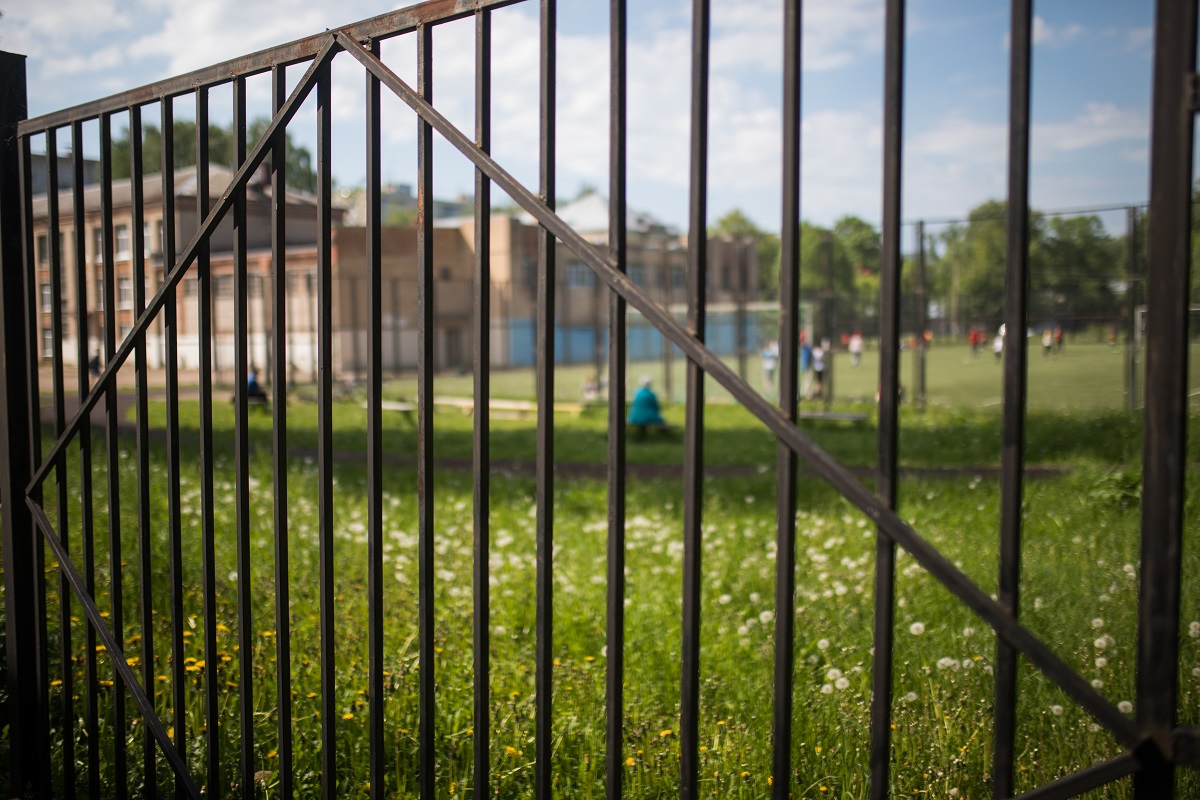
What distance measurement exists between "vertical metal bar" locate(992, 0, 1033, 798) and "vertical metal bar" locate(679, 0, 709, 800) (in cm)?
48

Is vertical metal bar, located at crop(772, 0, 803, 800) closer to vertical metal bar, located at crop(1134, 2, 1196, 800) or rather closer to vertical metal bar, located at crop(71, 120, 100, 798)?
vertical metal bar, located at crop(1134, 2, 1196, 800)

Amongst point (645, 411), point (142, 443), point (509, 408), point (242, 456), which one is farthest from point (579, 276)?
point (242, 456)

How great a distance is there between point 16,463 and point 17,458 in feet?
0.06

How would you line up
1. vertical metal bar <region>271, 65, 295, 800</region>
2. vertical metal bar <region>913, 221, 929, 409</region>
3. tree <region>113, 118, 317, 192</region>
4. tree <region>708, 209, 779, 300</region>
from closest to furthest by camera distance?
vertical metal bar <region>271, 65, 295, 800</region> < vertical metal bar <region>913, 221, 929, 409</region> < tree <region>113, 118, 317, 192</region> < tree <region>708, 209, 779, 300</region>

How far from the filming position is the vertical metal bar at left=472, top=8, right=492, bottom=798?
197 centimetres

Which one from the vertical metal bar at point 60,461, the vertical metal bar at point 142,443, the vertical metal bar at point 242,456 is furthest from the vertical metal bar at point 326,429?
the vertical metal bar at point 60,461

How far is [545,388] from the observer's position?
75.8 inches

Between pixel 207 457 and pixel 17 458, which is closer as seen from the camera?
pixel 207 457

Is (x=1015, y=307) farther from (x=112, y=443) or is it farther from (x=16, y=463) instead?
(x=16, y=463)

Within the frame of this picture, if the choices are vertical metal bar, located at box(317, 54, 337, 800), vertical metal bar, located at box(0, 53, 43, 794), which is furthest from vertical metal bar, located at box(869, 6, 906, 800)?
vertical metal bar, located at box(0, 53, 43, 794)

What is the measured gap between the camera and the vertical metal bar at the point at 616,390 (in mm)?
1790

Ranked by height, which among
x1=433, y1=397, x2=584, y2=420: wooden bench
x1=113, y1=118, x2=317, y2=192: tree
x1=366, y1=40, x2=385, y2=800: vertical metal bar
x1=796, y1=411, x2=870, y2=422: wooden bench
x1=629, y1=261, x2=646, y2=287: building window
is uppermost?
x1=113, y1=118, x2=317, y2=192: tree

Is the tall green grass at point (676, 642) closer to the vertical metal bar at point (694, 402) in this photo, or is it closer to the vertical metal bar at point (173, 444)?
the vertical metal bar at point (173, 444)

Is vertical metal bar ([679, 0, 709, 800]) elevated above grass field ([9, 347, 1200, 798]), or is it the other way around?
vertical metal bar ([679, 0, 709, 800])
